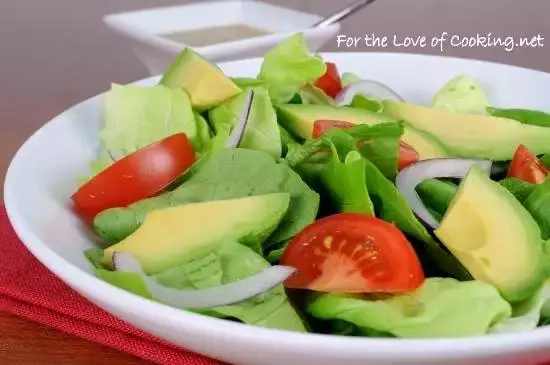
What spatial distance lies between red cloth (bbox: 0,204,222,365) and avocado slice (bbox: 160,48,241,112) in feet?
0.93

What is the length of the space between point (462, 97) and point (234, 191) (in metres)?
0.48

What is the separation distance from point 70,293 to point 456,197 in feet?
1.40

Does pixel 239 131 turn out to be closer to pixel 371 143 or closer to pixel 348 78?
pixel 371 143

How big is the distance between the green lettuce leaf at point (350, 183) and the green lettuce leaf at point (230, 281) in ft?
0.37

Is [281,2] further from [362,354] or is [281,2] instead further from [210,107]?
[362,354]

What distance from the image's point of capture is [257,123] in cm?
96

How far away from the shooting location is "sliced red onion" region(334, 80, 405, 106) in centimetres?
114

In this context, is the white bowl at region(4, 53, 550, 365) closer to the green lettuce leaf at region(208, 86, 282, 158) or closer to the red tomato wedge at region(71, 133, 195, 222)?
the red tomato wedge at region(71, 133, 195, 222)

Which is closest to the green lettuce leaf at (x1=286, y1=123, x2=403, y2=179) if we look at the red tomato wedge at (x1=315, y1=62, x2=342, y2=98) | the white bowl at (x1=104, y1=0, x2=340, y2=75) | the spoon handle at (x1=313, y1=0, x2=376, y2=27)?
the red tomato wedge at (x1=315, y1=62, x2=342, y2=98)

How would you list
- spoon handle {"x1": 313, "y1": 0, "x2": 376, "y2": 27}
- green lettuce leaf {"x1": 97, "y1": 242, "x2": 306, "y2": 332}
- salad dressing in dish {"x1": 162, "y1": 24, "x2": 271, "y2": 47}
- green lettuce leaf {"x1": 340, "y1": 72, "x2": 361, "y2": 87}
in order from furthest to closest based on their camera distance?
1. salad dressing in dish {"x1": 162, "y1": 24, "x2": 271, "y2": 47}
2. spoon handle {"x1": 313, "y1": 0, "x2": 376, "y2": 27}
3. green lettuce leaf {"x1": 340, "y1": 72, "x2": 361, "y2": 87}
4. green lettuce leaf {"x1": 97, "y1": 242, "x2": 306, "y2": 332}

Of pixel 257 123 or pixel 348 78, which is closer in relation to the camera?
pixel 257 123

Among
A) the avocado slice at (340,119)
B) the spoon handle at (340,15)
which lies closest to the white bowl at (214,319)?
the avocado slice at (340,119)

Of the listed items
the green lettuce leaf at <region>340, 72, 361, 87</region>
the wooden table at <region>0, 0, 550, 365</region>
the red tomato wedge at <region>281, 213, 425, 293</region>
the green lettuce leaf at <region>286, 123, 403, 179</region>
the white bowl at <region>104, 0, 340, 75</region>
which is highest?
the green lettuce leaf at <region>286, 123, 403, 179</region>

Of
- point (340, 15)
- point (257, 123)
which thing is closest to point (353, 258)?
point (257, 123)
